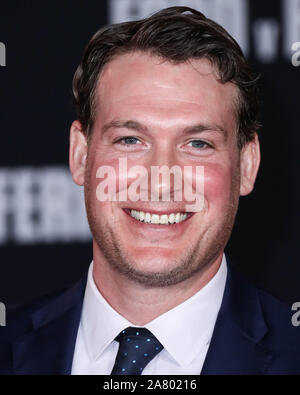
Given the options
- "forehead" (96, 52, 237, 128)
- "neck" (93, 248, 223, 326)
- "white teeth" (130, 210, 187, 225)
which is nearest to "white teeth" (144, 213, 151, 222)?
"white teeth" (130, 210, 187, 225)

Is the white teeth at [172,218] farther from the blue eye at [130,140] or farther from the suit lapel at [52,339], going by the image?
the suit lapel at [52,339]

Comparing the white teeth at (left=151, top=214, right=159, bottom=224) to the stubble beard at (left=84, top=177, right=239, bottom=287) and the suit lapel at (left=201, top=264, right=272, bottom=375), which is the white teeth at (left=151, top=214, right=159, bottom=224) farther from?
the suit lapel at (left=201, top=264, right=272, bottom=375)

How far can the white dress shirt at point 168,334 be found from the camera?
2.21 meters

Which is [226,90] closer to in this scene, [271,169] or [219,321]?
[219,321]

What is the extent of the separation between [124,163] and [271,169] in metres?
1.38

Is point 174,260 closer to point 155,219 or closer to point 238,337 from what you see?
point 155,219

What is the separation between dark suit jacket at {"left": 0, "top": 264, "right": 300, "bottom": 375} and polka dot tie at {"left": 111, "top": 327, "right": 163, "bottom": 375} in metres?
0.17

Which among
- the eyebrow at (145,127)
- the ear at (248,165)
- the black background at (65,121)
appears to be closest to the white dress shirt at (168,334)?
the ear at (248,165)

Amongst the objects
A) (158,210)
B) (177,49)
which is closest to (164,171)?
(158,210)

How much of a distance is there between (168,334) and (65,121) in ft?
4.99

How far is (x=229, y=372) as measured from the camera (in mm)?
2162

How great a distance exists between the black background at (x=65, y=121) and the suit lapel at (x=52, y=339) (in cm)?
99
